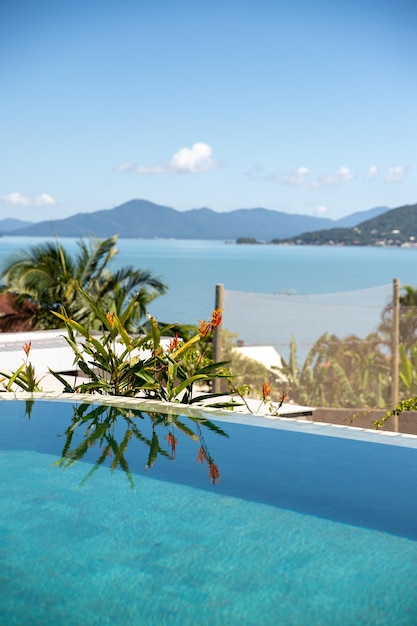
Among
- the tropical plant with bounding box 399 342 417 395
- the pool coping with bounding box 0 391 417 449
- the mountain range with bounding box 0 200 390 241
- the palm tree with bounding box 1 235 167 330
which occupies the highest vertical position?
the mountain range with bounding box 0 200 390 241

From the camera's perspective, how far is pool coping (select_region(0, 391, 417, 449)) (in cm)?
500

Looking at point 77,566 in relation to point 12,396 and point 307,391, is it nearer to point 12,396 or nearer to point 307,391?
point 12,396

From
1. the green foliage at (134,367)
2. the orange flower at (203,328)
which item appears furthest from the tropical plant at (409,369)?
the orange flower at (203,328)

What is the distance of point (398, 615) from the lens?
9.96ft

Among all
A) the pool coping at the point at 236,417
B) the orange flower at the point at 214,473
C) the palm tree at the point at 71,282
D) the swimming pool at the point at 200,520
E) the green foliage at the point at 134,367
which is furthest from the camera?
the palm tree at the point at 71,282

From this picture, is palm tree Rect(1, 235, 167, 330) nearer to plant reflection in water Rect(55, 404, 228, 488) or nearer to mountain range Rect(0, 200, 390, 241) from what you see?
plant reflection in water Rect(55, 404, 228, 488)

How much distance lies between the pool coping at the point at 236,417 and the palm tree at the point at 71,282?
5620 mm

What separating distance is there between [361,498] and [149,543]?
111cm

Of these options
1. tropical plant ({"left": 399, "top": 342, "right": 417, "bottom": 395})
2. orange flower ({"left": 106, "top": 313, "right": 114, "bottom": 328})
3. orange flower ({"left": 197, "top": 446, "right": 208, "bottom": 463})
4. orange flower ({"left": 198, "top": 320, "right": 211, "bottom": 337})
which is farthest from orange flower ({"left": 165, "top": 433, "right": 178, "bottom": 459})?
tropical plant ({"left": 399, "top": 342, "right": 417, "bottom": 395})

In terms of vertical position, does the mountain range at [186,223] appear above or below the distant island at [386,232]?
above

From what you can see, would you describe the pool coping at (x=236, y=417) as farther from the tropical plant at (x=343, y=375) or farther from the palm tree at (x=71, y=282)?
the palm tree at (x=71, y=282)

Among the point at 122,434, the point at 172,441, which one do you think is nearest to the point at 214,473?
the point at 172,441

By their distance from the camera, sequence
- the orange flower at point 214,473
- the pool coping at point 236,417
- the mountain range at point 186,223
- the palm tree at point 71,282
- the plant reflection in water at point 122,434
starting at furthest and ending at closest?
the mountain range at point 186,223 < the palm tree at point 71,282 < the pool coping at point 236,417 < the plant reflection in water at point 122,434 < the orange flower at point 214,473

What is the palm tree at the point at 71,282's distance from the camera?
40.2 feet
